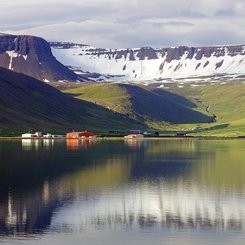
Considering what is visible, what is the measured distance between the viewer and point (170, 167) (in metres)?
109

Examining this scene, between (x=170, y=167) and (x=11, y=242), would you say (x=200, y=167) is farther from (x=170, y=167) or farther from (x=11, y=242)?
(x=11, y=242)

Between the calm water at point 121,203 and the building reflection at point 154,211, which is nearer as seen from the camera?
the calm water at point 121,203

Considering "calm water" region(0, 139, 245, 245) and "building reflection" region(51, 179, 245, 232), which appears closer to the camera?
"calm water" region(0, 139, 245, 245)

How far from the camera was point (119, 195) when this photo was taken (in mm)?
73250

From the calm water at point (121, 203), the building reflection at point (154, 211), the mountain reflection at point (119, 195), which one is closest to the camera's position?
the calm water at point (121, 203)

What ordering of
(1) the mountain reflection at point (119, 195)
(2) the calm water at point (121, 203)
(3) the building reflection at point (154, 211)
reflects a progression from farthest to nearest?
1. (1) the mountain reflection at point (119, 195)
2. (3) the building reflection at point (154, 211)
3. (2) the calm water at point (121, 203)

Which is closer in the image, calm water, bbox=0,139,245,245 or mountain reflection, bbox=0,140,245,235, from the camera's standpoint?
calm water, bbox=0,139,245,245

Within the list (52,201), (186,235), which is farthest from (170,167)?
(186,235)

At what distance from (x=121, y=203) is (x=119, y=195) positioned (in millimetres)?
5445

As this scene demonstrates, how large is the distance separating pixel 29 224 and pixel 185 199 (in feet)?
65.0

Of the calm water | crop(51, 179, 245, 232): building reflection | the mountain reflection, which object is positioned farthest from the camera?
the mountain reflection

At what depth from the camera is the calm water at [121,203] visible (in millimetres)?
52375

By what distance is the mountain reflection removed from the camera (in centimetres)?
5722

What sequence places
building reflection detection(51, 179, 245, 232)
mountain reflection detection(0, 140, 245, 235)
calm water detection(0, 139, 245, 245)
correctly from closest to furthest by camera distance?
calm water detection(0, 139, 245, 245), building reflection detection(51, 179, 245, 232), mountain reflection detection(0, 140, 245, 235)
